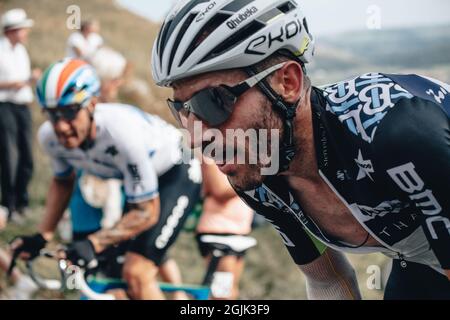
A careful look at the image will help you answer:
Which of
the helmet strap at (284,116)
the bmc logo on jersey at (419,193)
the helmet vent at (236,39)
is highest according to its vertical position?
the helmet vent at (236,39)

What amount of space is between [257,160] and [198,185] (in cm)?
348

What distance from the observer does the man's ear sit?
277 centimetres

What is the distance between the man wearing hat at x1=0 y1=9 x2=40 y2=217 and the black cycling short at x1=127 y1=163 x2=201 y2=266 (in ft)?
9.07

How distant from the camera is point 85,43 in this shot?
321 inches

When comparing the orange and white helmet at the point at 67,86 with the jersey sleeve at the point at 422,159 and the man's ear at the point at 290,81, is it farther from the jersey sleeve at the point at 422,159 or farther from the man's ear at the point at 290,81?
the jersey sleeve at the point at 422,159

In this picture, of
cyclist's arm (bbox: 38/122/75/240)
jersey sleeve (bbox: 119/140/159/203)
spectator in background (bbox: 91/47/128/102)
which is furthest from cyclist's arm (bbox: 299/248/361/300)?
spectator in background (bbox: 91/47/128/102)

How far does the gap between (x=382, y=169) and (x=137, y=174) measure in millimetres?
3290

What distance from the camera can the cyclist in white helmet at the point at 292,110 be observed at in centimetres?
259

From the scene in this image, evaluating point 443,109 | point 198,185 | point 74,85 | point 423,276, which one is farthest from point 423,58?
point 443,109

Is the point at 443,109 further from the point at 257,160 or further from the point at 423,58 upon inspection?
the point at 423,58

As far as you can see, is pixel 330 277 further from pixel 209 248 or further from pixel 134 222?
pixel 209 248

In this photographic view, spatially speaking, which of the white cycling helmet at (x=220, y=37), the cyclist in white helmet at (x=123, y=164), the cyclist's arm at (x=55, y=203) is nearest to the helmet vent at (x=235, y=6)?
the white cycling helmet at (x=220, y=37)

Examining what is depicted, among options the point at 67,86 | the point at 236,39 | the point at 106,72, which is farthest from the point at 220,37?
the point at 106,72

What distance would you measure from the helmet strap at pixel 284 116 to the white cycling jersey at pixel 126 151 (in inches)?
111
